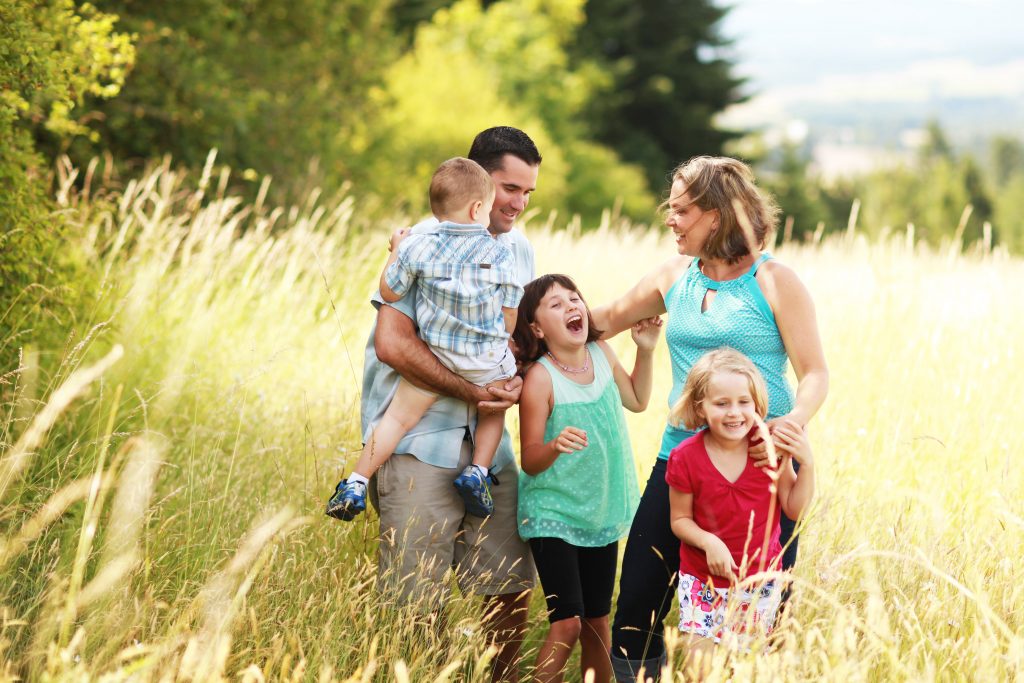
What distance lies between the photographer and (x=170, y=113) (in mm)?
8516

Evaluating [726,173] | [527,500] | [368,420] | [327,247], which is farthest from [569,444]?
Answer: [327,247]

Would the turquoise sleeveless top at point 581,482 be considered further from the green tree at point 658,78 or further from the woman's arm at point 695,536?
the green tree at point 658,78

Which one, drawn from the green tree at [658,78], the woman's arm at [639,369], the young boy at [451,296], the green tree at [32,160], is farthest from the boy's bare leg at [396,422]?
the green tree at [658,78]

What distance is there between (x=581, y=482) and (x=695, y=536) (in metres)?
0.46

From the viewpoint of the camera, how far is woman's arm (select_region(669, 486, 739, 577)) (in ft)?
9.21

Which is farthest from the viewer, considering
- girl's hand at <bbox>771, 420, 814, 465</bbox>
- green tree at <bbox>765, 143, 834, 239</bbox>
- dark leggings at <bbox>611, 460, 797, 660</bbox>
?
green tree at <bbox>765, 143, 834, 239</bbox>

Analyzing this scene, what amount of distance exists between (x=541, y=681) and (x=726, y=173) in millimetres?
1727

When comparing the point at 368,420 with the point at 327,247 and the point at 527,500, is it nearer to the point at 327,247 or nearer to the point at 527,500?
the point at 527,500

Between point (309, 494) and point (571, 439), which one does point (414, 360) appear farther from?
point (309, 494)

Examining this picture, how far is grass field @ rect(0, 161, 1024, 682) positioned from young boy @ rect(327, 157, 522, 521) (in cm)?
36

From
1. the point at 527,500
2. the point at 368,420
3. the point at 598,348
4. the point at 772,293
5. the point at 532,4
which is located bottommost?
the point at 527,500

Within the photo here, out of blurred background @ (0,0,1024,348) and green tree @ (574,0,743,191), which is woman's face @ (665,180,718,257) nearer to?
blurred background @ (0,0,1024,348)

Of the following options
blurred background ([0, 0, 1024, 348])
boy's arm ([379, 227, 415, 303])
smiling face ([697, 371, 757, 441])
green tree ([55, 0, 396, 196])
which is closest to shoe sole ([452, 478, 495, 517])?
boy's arm ([379, 227, 415, 303])

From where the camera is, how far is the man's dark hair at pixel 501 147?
3.21 m
